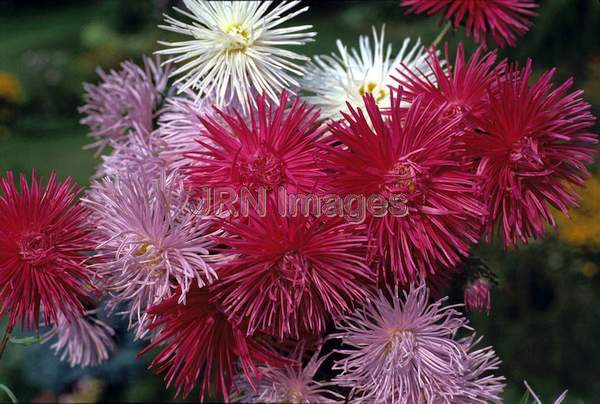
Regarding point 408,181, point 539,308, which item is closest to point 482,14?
point 408,181

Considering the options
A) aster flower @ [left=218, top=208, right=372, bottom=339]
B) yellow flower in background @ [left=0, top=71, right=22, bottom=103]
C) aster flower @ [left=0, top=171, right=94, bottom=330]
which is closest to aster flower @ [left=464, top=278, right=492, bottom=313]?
aster flower @ [left=218, top=208, right=372, bottom=339]

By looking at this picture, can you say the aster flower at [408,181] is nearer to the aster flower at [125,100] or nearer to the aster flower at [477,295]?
the aster flower at [477,295]

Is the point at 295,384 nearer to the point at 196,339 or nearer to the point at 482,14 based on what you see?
the point at 196,339

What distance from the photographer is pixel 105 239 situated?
49 centimetres

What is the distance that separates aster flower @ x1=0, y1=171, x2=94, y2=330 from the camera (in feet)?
1.57

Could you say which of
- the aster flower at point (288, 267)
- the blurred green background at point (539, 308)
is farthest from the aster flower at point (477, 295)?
the aster flower at point (288, 267)

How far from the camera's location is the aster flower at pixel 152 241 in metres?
0.46

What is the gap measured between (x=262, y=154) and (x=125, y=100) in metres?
0.21

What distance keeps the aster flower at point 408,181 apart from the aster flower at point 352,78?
0.09 meters

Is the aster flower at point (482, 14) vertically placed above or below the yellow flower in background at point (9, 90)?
below

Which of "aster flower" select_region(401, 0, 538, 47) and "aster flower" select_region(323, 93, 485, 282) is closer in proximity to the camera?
"aster flower" select_region(323, 93, 485, 282)

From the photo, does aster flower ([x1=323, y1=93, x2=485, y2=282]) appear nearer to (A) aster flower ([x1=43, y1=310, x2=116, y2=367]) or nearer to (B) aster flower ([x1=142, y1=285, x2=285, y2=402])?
(B) aster flower ([x1=142, y1=285, x2=285, y2=402])

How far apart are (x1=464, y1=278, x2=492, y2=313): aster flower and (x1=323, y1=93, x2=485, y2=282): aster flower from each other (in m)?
0.10

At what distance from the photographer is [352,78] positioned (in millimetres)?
586
